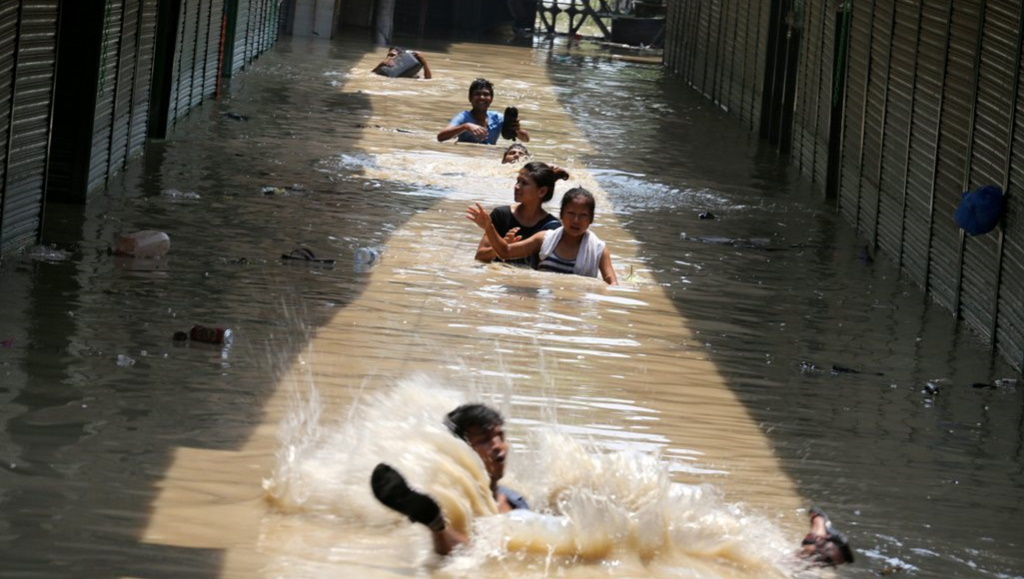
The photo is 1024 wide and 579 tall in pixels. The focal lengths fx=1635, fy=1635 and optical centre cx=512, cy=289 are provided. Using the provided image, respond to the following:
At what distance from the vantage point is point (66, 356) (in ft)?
27.3

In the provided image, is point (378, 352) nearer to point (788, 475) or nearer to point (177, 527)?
point (788, 475)

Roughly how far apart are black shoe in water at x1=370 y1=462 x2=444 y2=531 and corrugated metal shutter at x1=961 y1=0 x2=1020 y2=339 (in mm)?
6528

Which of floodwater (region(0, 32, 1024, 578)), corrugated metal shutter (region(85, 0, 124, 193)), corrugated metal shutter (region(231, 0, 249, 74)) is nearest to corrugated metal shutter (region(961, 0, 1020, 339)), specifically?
floodwater (region(0, 32, 1024, 578))

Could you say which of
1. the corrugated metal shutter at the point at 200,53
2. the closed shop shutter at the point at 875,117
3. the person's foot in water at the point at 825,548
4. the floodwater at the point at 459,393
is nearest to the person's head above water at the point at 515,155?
the floodwater at the point at 459,393

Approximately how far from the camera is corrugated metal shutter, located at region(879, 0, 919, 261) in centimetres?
1441

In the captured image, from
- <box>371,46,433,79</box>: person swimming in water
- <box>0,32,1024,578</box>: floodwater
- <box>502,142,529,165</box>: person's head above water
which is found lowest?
<box>0,32,1024,578</box>: floodwater

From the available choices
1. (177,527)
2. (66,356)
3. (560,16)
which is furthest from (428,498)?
(560,16)

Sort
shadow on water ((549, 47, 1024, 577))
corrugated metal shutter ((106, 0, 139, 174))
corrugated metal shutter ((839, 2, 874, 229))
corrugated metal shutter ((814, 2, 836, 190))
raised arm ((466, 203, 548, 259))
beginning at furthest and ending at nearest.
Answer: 1. corrugated metal shutter ((814, 2, 836, 190))
2. corrugated metal shutter ((839, 2, 874, 229))
3. corrugated metal shutter ((106, 0, 139, 174))
4. raised arm ((466, 203, 548, 259))
5. shadow on water ((549, 47, 1024, 577))

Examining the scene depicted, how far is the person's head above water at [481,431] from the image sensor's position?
6.30m

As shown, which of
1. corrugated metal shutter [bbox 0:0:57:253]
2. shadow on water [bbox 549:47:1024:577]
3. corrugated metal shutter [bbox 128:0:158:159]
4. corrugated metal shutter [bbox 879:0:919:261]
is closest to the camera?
shadow on water [bbox 549:47:1024:577]

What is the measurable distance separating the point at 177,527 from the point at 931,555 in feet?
9.61

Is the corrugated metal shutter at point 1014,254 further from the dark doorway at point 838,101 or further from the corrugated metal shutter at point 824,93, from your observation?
the corrugated metal shutter at point 824,93

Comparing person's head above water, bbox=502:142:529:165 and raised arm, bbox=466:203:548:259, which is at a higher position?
person's head above water, bbox=502:142:529:165

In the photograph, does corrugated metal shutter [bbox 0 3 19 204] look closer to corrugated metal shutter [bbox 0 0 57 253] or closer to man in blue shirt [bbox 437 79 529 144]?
corrugated metal shutter [bbox 0 0 57 253]
